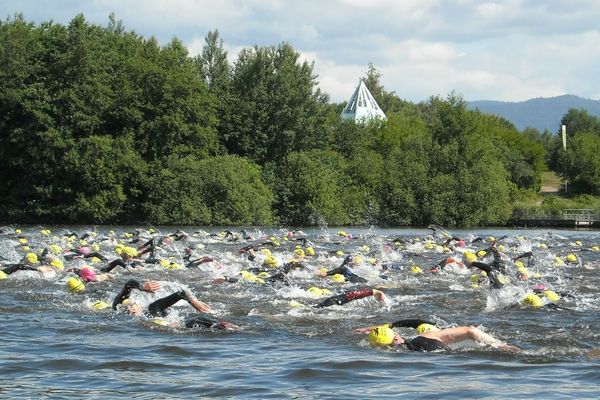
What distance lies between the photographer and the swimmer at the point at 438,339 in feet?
40.6

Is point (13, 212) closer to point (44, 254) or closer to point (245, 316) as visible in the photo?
point (44, 254)

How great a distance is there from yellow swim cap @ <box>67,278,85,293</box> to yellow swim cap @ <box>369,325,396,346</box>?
846cm

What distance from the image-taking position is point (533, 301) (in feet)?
56.0

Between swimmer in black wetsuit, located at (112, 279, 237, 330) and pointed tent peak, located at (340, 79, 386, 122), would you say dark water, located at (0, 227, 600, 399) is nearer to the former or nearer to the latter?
swimmer in black wetsuit, located at (112, 279, 237, 330)

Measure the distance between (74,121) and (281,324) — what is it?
156 ft

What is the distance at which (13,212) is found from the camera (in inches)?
2328

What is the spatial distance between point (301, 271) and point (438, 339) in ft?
35.7

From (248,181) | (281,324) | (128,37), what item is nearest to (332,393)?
(281,324)

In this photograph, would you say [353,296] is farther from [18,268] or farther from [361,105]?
[361,105]

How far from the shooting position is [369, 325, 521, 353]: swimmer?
488 inches

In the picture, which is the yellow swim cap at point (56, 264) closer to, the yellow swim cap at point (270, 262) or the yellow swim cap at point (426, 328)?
the yellow swim cap at point (270, 262)

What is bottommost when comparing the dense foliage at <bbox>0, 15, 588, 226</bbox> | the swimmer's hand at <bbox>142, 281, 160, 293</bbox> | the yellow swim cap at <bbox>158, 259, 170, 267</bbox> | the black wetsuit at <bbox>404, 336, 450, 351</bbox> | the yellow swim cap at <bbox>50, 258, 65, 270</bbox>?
the black wetsuit at <bbox>404, 336, 450, 351</bbox>

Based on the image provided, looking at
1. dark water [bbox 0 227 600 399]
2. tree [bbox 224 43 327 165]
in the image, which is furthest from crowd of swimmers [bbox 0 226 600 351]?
tree [bbox 224 43 327 165]

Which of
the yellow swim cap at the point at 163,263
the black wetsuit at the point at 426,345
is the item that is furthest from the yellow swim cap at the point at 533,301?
the yellow swim cap at the point at 163,263
